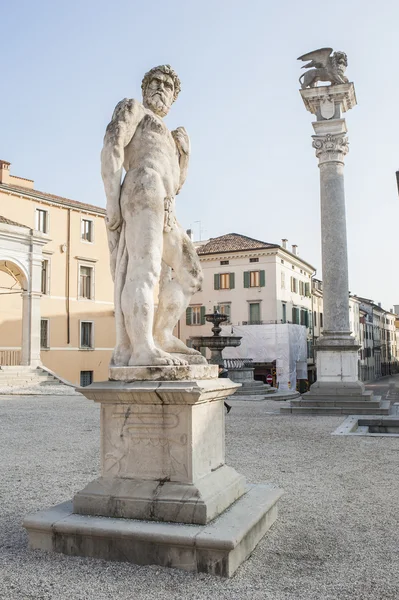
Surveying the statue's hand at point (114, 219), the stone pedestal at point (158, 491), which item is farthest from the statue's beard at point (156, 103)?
the stone pedestal at point (158, 491)

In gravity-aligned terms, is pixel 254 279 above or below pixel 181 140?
above

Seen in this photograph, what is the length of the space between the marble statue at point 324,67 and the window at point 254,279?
104ft

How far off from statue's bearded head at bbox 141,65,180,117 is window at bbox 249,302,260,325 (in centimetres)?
4197

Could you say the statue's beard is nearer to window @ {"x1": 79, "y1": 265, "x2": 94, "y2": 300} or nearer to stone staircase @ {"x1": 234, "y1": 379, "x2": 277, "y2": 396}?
stone staircase @ {"x1": 234, "y1": 379, "x2": 277, "y2": 396}

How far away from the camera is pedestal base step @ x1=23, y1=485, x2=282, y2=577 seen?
10.8 feet

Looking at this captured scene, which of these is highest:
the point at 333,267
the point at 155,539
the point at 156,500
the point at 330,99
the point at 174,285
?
the point at 330,99

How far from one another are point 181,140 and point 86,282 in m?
31.0

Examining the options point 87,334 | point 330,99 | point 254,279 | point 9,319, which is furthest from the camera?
point 254,279

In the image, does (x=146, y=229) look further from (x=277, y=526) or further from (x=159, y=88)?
(x=277, y=526)

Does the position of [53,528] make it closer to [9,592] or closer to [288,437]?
[9,592]

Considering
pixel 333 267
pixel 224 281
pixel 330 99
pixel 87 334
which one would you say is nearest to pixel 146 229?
pixel 333 267

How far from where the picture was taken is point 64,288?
3356 centimetres

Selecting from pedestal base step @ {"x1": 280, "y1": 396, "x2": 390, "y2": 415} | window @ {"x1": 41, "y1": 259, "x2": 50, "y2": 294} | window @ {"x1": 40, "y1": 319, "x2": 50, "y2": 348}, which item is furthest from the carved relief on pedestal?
window @ {"x1": 41, "y1": 259, "x2": 50, "y2": 294}

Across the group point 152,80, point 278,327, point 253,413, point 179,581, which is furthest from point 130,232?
point 278,327
